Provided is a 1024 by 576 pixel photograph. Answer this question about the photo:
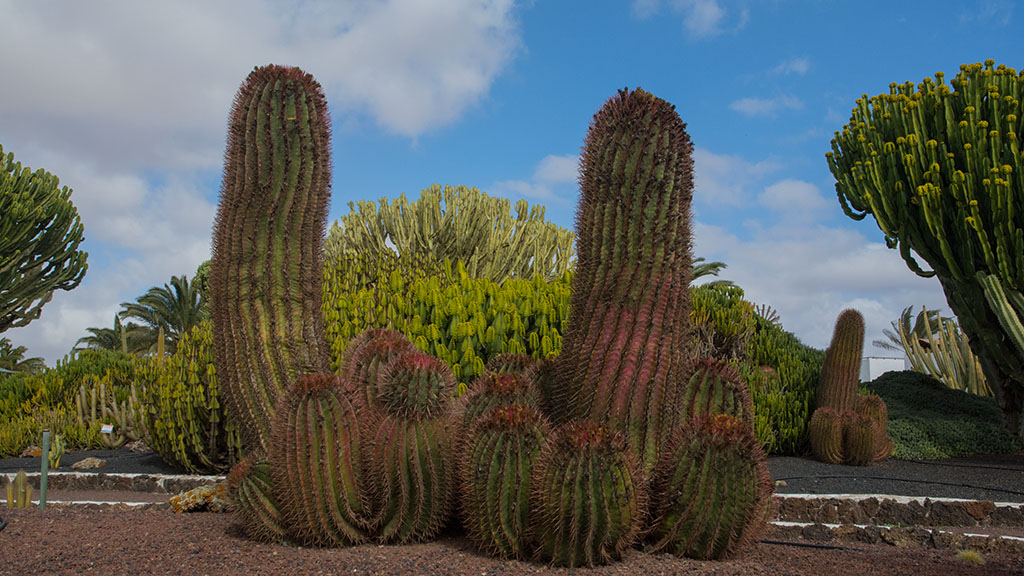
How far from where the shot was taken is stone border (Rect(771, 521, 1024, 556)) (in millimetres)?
5031

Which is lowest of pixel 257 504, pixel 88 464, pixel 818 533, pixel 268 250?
pixel 818 533

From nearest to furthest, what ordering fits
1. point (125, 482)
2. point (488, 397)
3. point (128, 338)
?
1. point (488, 397)
2. point (125, 482)
3. point (128, 338)

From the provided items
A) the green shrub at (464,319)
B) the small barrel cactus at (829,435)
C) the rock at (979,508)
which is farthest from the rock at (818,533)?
the small barrel cactus at (829,435)

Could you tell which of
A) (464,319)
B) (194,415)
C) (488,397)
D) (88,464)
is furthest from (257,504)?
(88,464)

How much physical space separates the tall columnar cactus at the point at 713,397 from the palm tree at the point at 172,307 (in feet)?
81.3

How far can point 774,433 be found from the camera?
Answer: 9500mm

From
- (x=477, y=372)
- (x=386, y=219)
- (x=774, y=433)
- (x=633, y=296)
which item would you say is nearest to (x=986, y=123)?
(x=774, y=433)

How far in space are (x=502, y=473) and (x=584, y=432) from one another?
1.41ft

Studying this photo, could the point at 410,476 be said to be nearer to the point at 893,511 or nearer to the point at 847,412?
the point at 893,511

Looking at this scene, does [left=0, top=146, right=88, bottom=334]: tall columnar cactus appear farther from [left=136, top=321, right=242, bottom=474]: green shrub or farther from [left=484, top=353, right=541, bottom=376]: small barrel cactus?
[left=484, top=353, right=541, bottom=376]: small barrel cactus

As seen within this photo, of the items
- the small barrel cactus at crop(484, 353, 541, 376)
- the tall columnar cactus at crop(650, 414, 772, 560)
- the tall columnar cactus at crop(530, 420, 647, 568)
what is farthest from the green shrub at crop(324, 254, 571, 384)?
the tall columnar cactus at crop(530, 420, 647, 568)

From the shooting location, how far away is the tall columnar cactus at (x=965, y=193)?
10.9 meters

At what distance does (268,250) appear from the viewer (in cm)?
471

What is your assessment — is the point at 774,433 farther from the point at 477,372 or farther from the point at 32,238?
the point at 32,238
